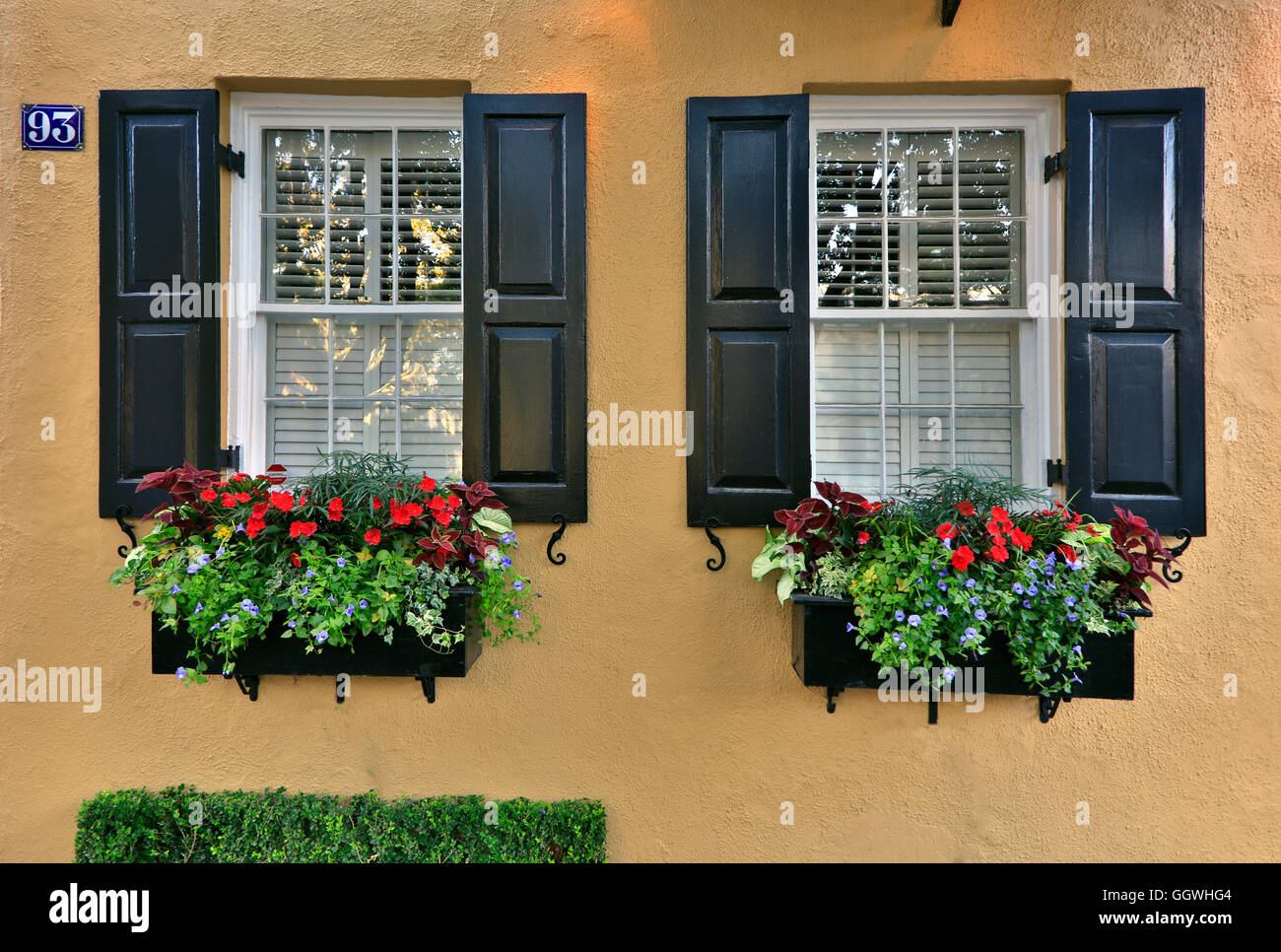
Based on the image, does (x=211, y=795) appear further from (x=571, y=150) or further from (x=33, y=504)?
(x=571, y=150)

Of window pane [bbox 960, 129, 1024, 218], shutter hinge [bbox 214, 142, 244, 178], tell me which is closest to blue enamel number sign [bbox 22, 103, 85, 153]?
shutter hinge [bbox 214, 142, 244, 178]

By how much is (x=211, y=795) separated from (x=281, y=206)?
2396 millimetres

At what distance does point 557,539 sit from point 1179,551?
7.73ft

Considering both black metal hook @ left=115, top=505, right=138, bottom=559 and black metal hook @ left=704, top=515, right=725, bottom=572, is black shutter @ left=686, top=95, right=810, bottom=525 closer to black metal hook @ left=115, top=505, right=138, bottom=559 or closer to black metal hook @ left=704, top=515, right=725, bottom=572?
black metal hook @ left=704, top=515, right=725, bottom=572

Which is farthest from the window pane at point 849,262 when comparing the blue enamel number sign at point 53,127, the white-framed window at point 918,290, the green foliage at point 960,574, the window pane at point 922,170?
the blue enamel number sign at point 53,127

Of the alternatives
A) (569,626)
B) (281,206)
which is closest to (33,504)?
(281,206)

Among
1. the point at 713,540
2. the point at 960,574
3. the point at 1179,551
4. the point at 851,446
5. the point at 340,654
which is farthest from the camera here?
→ the point at 851,446

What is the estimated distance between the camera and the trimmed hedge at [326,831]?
279cm

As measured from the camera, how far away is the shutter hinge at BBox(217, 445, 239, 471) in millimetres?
2867

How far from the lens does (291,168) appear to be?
307 cm

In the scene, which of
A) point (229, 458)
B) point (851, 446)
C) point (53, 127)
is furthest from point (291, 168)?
point (851, 446)

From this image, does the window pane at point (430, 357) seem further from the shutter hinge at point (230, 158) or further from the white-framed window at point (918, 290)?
the white-framed window at point (918, 290)

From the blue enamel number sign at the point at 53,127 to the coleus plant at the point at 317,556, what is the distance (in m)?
1.41

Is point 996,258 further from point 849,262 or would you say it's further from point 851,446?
point 851,446
